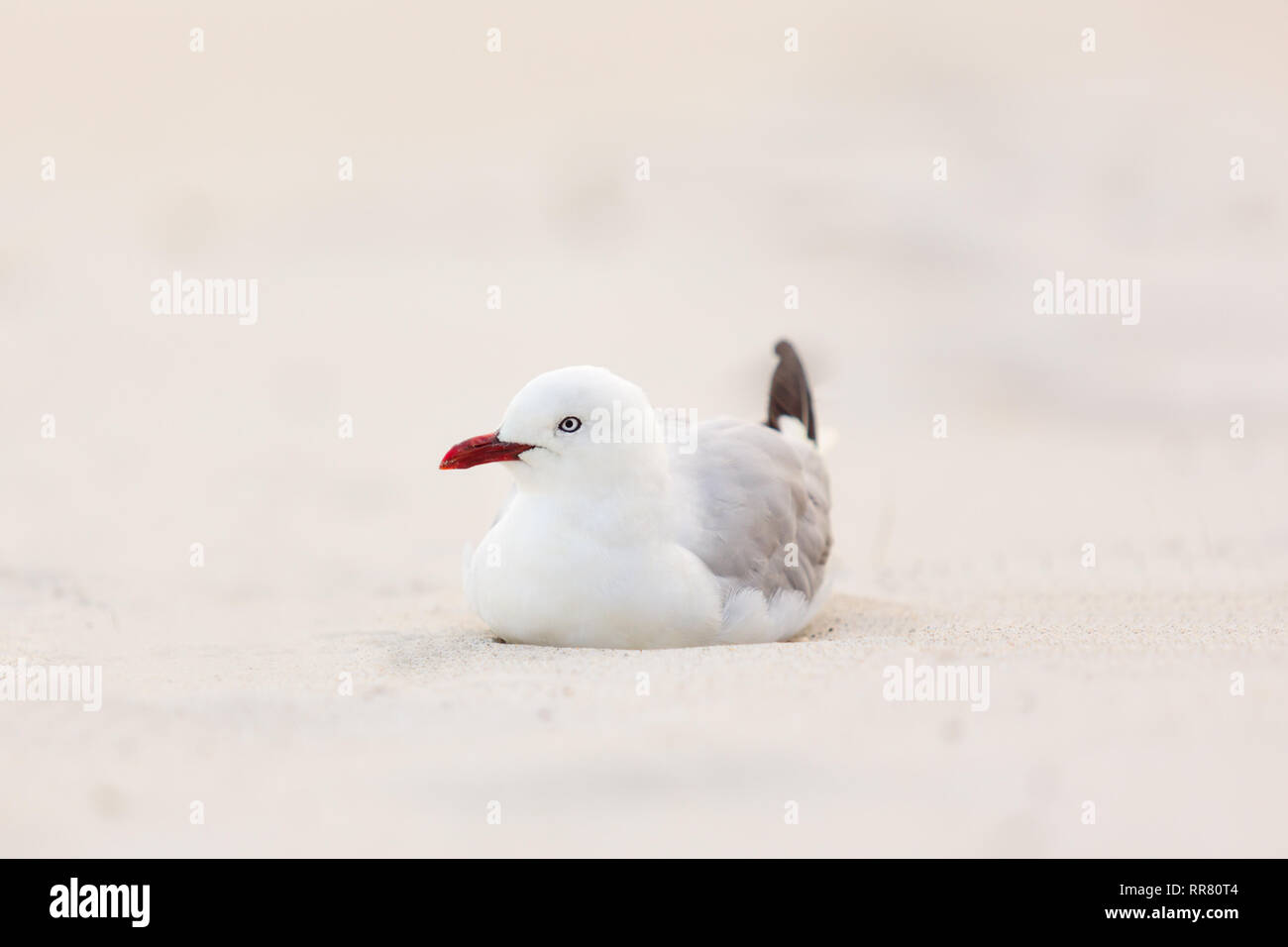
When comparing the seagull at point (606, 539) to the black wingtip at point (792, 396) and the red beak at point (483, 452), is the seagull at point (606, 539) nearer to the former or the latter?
the red beak at point (483, 452)

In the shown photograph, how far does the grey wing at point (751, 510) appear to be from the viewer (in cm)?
450

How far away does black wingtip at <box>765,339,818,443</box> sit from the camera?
5918 mm

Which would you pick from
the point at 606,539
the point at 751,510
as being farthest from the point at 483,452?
the point at 751,510

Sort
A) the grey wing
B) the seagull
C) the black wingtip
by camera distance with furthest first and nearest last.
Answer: the black wingtip < the grey wing < the seagull

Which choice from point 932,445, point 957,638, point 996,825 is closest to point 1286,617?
point 957,638

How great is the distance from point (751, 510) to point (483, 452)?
1.00 m

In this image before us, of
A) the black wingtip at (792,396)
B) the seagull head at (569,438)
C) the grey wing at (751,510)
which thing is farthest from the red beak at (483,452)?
the black wingtip at (792,396)

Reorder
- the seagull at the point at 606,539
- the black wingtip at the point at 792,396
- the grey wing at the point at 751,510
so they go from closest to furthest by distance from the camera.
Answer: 1. the seagull at the point at 606,539
2. the grey wing at the point at 751,510
3. the black wingtip at the point at 792,396

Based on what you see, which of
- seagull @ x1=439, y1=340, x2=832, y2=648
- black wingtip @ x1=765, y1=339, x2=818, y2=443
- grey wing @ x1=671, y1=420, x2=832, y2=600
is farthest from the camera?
black wingtip @ x1=765, y1=339, x2=818, y2=443

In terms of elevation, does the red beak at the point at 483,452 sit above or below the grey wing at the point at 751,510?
above

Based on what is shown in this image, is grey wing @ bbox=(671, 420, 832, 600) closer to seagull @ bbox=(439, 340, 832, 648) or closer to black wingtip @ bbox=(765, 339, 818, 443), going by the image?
seagull @ bbox=(439, 340, 832, 648)

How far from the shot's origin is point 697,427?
503 cm

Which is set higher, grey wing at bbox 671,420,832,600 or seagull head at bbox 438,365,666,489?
seagull head at bbox 438,365,666,489

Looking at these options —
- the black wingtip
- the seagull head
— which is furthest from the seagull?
the black wingtip
